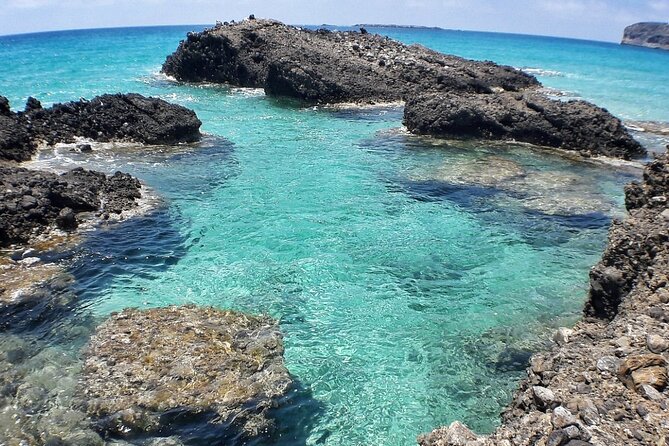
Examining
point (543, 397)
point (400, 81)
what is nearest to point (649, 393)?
point (543, 397)

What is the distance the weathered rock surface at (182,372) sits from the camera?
859cm

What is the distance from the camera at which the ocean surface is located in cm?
984

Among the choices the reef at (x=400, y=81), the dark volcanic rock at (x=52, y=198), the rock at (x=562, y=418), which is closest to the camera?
the rock at (x=562, y=418)

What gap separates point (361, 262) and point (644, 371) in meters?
9.24

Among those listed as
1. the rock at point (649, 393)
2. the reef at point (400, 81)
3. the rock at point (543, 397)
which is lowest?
the rock at point (543, 397)

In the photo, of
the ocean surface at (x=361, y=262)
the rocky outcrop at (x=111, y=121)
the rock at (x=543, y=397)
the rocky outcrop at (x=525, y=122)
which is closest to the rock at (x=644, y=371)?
the rock at (x=543, y=397)

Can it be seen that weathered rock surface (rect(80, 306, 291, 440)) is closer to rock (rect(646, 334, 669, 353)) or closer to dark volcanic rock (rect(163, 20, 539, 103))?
rock (rect(646, 334, 669, 353))

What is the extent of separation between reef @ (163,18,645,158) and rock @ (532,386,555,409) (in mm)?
23799

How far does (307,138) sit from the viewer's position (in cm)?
2998

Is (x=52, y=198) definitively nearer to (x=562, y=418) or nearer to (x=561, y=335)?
(x=561, y=335)

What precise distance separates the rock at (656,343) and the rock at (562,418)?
1753mm

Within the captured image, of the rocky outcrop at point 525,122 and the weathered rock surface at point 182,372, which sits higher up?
the rocky outcrop at point 525,122

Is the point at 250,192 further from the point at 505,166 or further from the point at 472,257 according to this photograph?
the point at 505,166

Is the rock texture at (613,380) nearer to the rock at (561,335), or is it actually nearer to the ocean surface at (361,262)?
the rock at (561,335)
